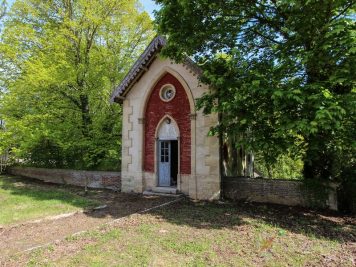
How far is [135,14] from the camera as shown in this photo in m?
19.8

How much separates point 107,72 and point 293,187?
1247 centimetres

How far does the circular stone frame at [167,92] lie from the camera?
1454 cm

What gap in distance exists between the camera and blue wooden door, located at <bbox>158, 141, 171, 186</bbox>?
47.9 ft

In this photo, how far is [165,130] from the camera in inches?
578

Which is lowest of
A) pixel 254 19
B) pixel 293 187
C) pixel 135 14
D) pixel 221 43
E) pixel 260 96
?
pixel 293 187

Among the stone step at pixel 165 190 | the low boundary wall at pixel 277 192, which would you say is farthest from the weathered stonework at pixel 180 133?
the low boundary wall at pixel 277 192

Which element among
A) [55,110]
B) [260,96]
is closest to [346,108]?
[260,96]

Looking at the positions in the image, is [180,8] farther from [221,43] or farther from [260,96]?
[260,96]

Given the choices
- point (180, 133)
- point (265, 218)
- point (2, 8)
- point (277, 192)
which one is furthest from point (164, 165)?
point (2, 8)

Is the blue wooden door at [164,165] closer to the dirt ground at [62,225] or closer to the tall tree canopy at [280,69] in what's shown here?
the dirt ground at [62,225]

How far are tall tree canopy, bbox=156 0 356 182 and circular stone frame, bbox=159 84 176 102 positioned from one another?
295 cm

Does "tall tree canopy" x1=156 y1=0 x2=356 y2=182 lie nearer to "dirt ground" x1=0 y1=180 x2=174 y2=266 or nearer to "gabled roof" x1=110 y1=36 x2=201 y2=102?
"gabled roof" x1=110 y1=36 x2=201 y2=102

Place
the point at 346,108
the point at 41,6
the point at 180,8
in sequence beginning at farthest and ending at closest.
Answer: the point at 41,6, the point at 180,8, the point at 346,108

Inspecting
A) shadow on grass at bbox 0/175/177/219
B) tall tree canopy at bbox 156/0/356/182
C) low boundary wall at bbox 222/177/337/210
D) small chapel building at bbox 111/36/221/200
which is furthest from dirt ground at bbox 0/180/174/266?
tall tree canopy at bbox 156/0/356/182
